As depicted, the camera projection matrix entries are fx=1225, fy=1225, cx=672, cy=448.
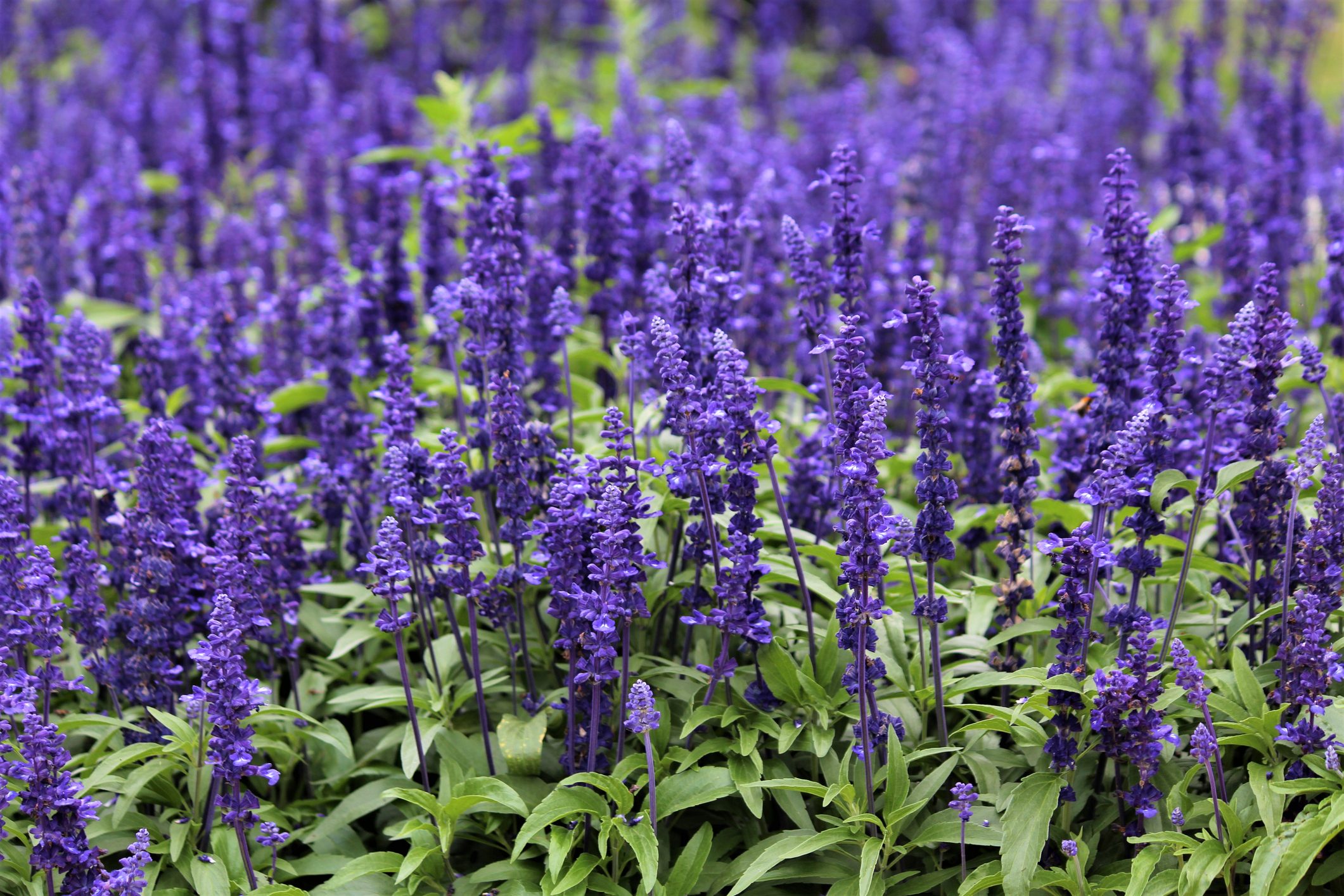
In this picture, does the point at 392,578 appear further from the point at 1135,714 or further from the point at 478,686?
the point at 1135,714

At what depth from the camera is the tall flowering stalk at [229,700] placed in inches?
154

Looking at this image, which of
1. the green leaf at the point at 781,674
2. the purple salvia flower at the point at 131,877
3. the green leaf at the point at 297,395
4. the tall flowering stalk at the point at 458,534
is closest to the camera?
the purple salvia flower at the point at 131,877

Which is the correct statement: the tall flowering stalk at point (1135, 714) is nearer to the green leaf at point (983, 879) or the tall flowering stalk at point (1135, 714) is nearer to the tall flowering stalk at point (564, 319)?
Answer: the green leaf at point (983, 879)

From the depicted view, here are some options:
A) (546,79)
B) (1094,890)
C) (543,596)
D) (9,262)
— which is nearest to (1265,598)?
(1094,890)

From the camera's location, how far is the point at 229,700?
157 inches

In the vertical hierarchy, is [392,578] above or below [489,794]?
above

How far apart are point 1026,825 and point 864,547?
1094 mm

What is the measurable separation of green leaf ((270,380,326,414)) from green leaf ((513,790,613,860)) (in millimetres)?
3050

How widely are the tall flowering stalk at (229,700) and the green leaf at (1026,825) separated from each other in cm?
243

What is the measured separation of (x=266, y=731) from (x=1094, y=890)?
3.19 m

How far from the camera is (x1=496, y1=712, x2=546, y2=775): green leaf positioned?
4570 mm

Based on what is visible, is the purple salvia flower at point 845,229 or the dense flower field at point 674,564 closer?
the dense flower field at point 674,564

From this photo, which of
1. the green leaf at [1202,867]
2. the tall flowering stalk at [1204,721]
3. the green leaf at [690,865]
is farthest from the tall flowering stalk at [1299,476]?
the green leaf at [690,865]

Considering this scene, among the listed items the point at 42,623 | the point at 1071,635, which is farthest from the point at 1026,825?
the point at 42,623
